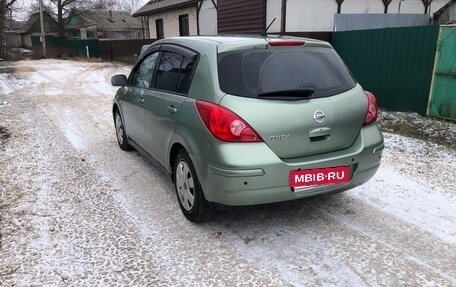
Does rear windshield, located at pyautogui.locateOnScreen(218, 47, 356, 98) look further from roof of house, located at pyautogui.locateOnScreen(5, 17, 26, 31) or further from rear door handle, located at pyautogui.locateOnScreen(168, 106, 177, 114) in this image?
roof of house, located at pyautogui.locateOnScreen(5, 17, 26, 31)

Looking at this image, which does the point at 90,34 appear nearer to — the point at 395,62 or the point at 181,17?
the point at 181,17

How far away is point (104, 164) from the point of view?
209 inches

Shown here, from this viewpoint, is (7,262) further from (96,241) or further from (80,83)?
(80,83)

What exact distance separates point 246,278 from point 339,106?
1.55 meters

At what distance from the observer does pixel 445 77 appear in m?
7.50

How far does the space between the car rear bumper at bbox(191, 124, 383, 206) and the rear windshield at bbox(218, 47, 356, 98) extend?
1.59 ft

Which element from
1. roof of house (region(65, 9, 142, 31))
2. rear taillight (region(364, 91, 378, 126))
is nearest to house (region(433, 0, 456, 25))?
rear taillight (region(364, 91, 378, 126))

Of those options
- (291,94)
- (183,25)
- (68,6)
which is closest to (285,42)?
(291,94)

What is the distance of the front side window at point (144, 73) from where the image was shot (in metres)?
4.49

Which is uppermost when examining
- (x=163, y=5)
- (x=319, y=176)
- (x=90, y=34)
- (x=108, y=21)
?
(x=108, y=21)

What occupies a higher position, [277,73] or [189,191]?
[277,73]

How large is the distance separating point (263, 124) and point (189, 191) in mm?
973

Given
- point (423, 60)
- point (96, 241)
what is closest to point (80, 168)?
point (96, 241)

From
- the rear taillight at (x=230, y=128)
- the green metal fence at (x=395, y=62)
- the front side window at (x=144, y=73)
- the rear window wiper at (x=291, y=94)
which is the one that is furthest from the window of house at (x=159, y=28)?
the rear taillight at (x=230, y=128)
